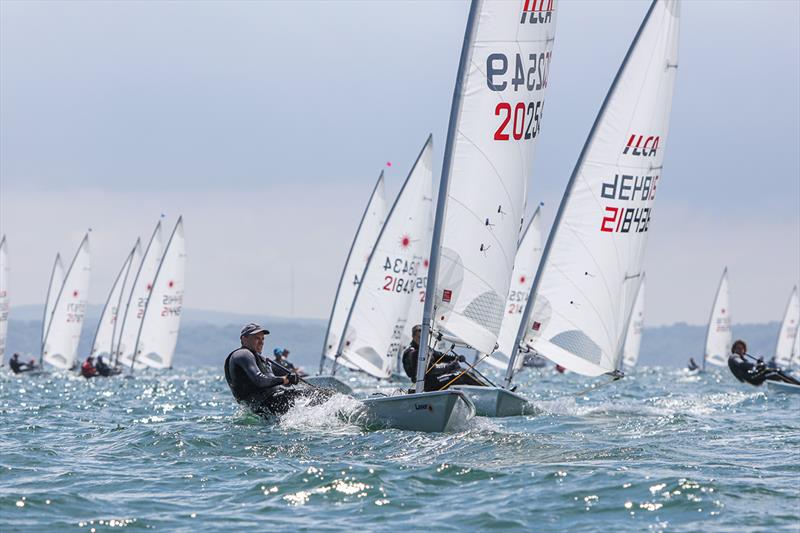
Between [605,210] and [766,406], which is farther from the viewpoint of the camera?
[766,406]

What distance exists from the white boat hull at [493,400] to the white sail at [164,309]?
3154 centimetres

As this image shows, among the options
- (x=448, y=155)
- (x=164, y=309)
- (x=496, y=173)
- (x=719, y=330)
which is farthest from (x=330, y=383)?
(x=719, y=330)

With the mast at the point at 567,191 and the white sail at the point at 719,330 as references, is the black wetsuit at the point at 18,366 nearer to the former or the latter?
the mast at the point at 567,191

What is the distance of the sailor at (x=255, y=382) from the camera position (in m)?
13.4

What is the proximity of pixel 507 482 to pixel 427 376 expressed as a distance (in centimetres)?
605

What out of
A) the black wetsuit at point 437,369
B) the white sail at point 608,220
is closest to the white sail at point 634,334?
the white sail at point 608,220

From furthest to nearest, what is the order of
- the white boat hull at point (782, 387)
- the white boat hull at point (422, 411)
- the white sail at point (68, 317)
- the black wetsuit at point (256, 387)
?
the white sail at point (68, 317) < the white boat hull at point (782, 387) < the black wetsuit at point (256, 387) < the white boat hull at point (422, 411)

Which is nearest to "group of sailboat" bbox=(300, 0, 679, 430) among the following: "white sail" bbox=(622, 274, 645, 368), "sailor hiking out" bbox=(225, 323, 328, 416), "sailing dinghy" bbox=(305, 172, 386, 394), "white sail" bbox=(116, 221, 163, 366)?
"sailor hiking out" bbox=(225, 323, 328, 416)

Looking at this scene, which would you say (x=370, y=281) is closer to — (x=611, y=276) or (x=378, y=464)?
(x=611, y=276)

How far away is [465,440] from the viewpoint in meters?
11.9

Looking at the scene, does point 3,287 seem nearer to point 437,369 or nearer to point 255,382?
point 437,369

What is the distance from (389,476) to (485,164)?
6043mm

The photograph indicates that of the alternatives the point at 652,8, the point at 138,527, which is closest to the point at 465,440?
the point at 138,527

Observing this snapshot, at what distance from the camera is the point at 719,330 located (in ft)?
217
